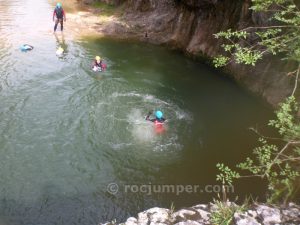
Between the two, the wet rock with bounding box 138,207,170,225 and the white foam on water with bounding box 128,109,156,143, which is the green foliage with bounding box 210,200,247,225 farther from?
the white foam on water with bounding box 128,109,156,143

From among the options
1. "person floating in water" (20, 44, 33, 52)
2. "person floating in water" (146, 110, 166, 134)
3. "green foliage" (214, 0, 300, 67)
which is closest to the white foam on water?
"person floating in water" (146, 110, 166, 134)

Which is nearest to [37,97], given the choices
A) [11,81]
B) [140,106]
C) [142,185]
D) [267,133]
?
[11,81]

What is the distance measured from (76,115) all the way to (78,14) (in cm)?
1927

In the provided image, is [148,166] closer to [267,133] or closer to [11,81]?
[267,133]

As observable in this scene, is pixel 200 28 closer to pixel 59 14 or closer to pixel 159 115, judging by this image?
pixel 59 14

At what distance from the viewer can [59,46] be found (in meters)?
24.9

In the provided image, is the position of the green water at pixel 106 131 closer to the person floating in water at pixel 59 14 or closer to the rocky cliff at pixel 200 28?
the rocky cliff at pixel 200 28

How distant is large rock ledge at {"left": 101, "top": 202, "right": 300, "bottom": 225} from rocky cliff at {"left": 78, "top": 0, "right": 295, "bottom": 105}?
9.49 m

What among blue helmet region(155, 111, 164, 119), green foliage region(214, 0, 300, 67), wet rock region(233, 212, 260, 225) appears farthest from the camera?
blue helmet region(155, 111, 164, 119)

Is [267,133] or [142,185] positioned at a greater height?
[267,133]

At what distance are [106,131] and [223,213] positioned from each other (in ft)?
26.4

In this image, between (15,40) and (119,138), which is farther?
(15,40)

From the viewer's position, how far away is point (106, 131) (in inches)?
608

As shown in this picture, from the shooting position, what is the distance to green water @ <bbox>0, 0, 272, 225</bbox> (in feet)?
38.7
